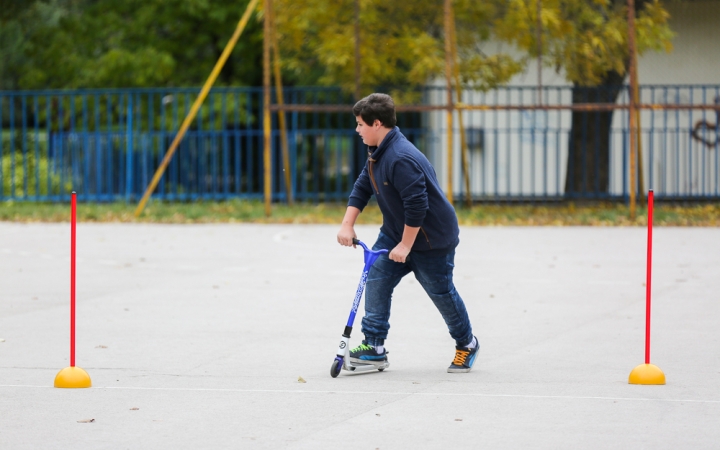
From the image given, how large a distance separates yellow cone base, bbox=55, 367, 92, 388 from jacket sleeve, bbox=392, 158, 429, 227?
77.7 inches

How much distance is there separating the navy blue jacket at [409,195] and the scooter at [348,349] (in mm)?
177

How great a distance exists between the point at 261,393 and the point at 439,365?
1335 millimetres

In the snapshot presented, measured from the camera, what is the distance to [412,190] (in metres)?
6.22

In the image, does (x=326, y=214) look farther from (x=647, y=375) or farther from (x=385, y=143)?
(x=647, y=375)

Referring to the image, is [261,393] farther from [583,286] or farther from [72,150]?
[72,150]

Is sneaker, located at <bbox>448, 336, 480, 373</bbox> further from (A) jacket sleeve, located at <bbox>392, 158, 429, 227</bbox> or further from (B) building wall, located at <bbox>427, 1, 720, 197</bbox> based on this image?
(B) building wall, located at <bbox>427, 1, 720, 197</bbox>

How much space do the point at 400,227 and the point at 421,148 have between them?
47.7 ft

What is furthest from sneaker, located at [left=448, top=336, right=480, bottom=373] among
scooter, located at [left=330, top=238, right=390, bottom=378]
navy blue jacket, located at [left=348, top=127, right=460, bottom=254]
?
navy blue jacket, located at [left=348, top=127, right=460, bottom=254]

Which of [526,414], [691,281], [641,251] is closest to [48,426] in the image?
[526,414]

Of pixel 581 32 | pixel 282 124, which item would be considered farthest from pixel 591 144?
pixel 282 124

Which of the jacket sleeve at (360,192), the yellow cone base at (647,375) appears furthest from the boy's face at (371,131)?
the yellow cone base at (647,375)

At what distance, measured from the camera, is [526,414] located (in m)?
5.54

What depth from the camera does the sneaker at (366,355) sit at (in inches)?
259

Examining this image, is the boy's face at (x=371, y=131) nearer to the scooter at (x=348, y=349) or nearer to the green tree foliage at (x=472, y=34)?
the scooter at (x=348, y=349)
